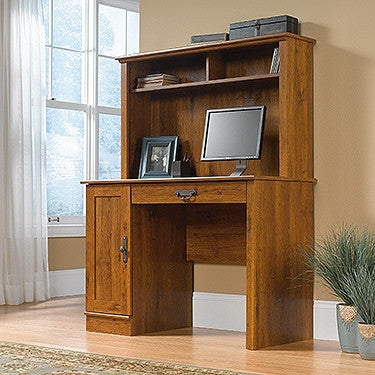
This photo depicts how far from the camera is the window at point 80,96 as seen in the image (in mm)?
7062

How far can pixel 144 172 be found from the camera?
5.29 metres

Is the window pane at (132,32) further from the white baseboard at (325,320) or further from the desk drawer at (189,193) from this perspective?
the white baseboard at (325,320)

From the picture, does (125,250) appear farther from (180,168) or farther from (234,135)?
(234,135)

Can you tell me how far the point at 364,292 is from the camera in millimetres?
4223

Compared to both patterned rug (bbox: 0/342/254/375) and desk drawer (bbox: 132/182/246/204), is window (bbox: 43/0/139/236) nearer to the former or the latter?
desk drawer (bbox: 132/182/246/204)

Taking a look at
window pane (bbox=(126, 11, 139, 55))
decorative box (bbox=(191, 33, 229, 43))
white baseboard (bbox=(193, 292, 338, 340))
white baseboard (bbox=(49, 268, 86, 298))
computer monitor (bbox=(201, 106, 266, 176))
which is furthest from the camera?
window pane (bbox=(126, 11, 139, 55))

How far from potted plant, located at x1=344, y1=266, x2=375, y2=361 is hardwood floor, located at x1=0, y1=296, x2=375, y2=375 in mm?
68

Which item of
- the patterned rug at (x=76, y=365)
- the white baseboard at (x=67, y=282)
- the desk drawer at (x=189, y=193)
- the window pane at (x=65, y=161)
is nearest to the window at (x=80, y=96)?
the window pane at (x=65, y=161)

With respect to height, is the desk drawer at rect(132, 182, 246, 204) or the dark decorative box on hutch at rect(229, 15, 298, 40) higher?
the dark decorative box on hutch at rect(229, 15, 298, 40)

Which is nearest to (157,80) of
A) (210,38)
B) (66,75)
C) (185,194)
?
(210,38)

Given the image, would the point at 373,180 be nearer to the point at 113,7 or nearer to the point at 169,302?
the point at 169,302

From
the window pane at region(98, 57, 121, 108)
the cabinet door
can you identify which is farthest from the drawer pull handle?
the window pane at region(98, 57, 121, 108)

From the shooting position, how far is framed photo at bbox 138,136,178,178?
17.3 ft

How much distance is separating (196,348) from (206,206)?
3.44 ft
